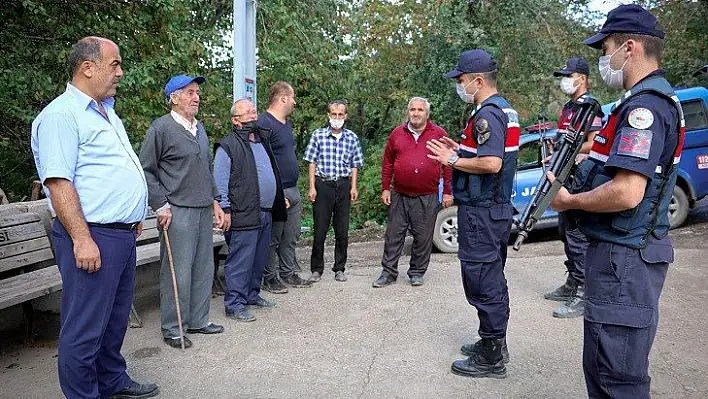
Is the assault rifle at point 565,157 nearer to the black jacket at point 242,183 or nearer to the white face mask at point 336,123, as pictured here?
the black jacket at point 242,183

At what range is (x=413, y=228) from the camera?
20.9 ft

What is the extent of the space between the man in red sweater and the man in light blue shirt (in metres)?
3.39

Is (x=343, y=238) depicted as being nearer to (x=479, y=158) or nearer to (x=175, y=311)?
(x=175, y=311)

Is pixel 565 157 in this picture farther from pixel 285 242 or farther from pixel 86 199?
pixel 285 242

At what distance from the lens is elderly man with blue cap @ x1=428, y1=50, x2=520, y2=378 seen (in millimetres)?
3906

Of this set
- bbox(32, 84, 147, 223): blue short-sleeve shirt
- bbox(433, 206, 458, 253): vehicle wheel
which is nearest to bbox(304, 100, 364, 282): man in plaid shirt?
bbox(433, 206, 458, 253): vehicle wheel

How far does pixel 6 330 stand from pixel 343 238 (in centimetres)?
328

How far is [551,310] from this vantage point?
5387 mm

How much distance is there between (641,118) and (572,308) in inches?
120

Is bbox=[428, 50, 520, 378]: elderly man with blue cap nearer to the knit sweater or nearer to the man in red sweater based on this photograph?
the knit sweater

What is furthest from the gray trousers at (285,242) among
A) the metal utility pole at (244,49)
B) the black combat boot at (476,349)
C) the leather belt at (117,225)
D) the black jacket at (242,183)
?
the leather belt at (117,225)

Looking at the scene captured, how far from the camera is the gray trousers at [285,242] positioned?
6.16 m

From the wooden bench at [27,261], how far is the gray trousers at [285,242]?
119 centimetres

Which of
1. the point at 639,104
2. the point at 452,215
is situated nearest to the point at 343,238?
the point at 452,215
